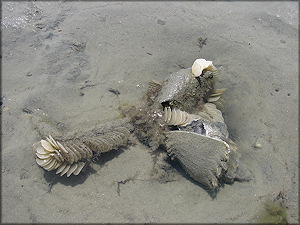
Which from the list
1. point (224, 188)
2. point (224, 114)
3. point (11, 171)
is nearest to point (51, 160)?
point (11, 171)

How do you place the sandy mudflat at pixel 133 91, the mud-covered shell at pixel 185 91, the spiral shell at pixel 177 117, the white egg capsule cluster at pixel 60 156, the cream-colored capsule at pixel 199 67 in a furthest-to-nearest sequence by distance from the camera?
the cream-colored capsule at pixel 199 67 < the mud-covered shell at pixel 185 91 < the spiral shell at pixel 177 117 < the sandy mudflat at pixel 133 91 < the white egg capsule cluster at pixel 60 156

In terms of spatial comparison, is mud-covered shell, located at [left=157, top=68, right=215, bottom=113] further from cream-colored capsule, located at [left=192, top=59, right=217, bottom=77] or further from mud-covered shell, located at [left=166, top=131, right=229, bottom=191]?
mud-covered shell, located at [left=166, top=131, right=229, bottom=191]

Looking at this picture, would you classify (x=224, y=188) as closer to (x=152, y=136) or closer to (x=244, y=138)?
(x=244, y=138)

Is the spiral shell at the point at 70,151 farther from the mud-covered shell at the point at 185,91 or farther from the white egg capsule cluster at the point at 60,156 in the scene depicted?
the mud-covered shell at the point at 185,91

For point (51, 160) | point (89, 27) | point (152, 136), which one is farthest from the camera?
point (89, 27)

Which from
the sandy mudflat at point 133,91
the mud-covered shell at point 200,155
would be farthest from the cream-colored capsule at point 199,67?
the mud-covered shell at point 200,155
